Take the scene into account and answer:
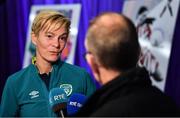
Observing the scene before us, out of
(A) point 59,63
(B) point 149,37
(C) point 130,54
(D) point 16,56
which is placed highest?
(C) point 130,54

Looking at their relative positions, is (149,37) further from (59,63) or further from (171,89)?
(59,63)

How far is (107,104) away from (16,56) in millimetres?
4708

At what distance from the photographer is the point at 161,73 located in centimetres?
407

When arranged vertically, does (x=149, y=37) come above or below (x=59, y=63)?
below

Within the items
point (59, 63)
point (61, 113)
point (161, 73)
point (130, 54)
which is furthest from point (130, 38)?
point (161, 73)

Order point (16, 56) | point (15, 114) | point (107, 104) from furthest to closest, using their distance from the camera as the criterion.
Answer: point (16, 56)
point (15, 114)
point (107, 104)

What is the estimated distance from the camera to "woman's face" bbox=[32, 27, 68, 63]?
192 centimetres

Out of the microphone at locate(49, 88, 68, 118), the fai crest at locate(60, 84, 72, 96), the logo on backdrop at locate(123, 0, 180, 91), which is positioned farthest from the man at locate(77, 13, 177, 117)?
the logo on backdrop at locate(123, 0, 180, 91)

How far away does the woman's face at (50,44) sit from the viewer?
192 cm

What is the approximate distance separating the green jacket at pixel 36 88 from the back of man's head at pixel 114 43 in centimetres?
63

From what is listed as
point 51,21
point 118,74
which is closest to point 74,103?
point 51,21

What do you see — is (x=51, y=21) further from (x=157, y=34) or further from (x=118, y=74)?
(x=157, y=34)

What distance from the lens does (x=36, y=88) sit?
189 centimetres

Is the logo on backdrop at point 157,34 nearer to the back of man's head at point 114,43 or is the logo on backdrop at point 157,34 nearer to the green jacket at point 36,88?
the green jacket at point 36,88
